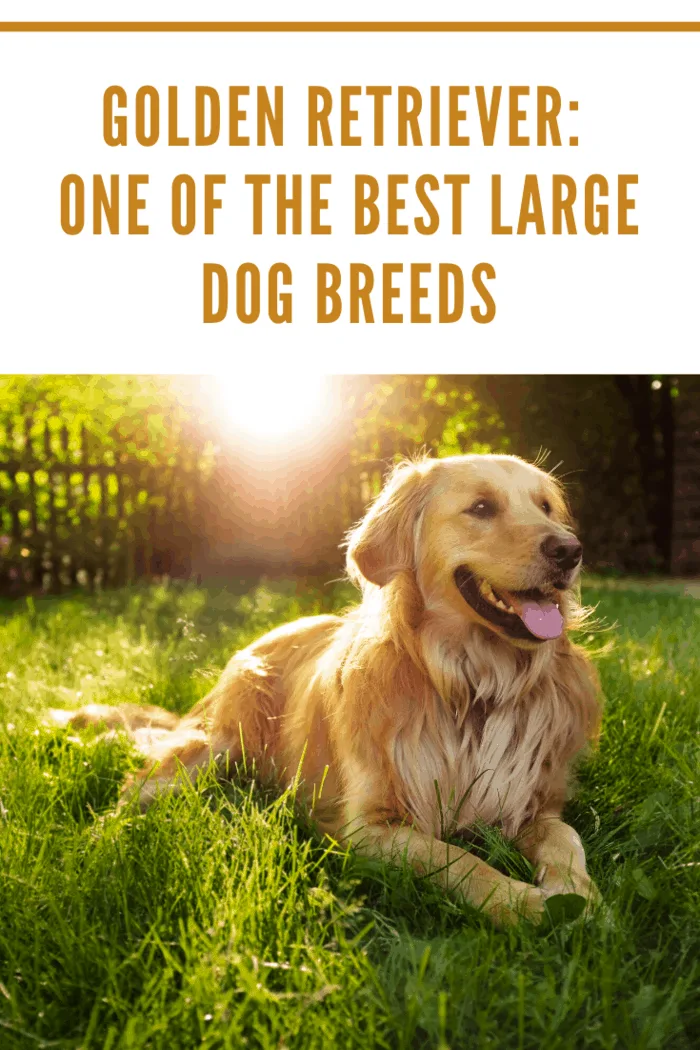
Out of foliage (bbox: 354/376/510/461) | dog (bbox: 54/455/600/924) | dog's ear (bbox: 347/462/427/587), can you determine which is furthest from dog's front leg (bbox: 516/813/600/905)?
foliage (bbox: 354/376/510/461)

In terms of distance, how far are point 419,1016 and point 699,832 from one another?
106 centimetres

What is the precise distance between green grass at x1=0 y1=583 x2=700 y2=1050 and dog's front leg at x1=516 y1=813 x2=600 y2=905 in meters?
0.06

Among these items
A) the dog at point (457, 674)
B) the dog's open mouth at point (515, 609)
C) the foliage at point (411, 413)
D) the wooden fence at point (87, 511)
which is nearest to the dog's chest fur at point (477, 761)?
the dog at point (457, 674)

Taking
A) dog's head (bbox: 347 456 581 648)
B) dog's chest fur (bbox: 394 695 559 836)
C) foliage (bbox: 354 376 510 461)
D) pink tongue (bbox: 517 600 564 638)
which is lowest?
dog's chest fur (bbox: 394 695 559 836)

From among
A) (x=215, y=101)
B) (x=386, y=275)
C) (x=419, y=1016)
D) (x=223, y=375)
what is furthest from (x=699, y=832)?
(x=223, y=375)

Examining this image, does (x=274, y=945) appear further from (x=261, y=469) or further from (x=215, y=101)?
(x=261, y=469)

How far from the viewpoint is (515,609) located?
2.58 m

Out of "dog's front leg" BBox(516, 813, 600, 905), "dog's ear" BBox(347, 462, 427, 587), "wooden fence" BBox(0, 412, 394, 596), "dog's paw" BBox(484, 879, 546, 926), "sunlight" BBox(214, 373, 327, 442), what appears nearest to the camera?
"dog's paw" BBox(484, 879, 546, 926)

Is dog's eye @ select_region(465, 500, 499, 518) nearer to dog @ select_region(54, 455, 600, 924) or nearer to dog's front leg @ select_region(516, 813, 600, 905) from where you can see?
dog @ select_region(54, 455, 600, 924)

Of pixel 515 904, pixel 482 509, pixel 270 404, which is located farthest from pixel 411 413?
pixel 515 904

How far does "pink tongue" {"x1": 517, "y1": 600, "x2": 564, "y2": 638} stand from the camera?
2.53m

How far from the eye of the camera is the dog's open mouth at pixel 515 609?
2537 mm

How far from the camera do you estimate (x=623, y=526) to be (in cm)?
1033

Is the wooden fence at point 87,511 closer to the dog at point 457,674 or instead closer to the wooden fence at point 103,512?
the wooden fence at point 103,512
